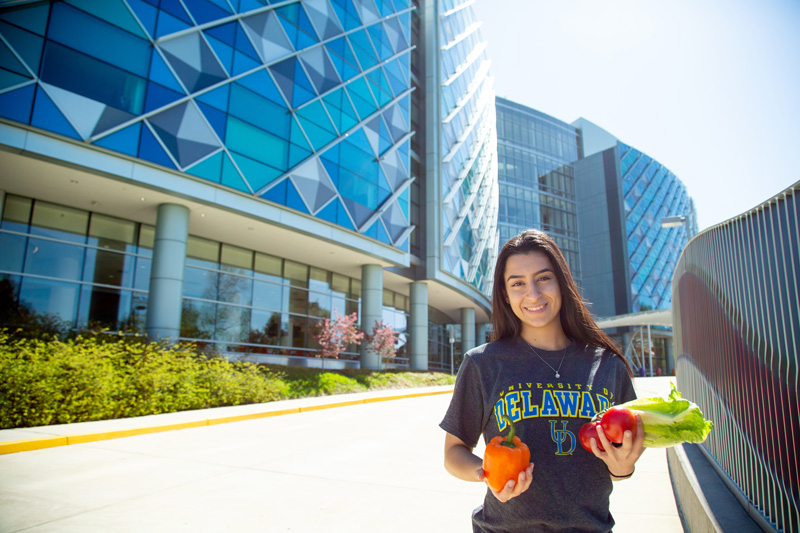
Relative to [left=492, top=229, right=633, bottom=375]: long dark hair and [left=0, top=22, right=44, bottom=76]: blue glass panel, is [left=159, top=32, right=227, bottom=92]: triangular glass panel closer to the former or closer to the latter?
[left=0, top=22, right=44, bottom=76]: blue glass panel

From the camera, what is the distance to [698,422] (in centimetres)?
166

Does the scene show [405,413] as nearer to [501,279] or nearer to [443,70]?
[501,279]

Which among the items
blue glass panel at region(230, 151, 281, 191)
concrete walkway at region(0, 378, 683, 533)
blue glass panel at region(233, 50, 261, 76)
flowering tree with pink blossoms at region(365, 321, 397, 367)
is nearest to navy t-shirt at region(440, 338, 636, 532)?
concrete walkway at region(0, 378, 683, 533)

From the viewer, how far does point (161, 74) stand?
16578 mm

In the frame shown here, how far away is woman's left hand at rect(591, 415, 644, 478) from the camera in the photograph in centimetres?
157

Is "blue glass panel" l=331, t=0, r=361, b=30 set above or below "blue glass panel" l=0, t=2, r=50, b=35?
Answer: above

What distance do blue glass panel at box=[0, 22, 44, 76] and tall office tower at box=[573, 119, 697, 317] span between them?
68741mm

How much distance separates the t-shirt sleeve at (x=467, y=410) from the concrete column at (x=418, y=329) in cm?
2756

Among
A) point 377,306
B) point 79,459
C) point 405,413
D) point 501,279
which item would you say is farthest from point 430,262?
point 501,279

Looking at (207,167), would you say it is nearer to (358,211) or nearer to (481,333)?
(358,211)

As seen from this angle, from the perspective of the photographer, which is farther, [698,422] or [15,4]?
[15,4]

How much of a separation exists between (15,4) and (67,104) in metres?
2.79

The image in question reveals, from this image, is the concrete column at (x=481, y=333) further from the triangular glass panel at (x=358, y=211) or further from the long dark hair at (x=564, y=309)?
the long dark hair at (x=564, y=309)

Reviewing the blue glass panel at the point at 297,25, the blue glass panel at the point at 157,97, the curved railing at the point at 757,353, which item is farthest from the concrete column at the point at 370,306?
the curved railing at the point at 757,353
